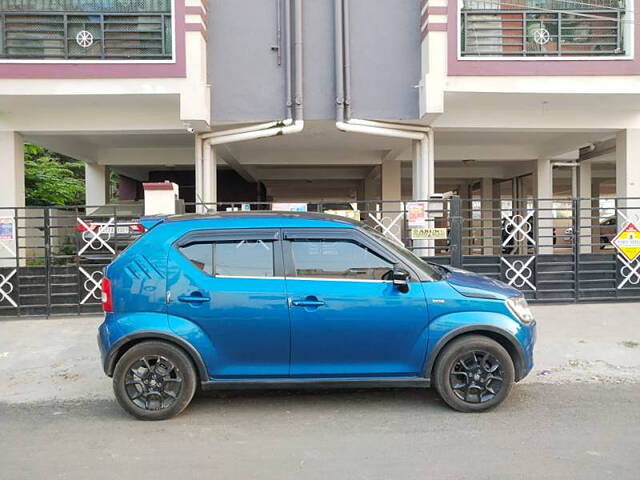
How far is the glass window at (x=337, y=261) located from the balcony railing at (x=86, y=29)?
6.53m

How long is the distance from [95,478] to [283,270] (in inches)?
83.0

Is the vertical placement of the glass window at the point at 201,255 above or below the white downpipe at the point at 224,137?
below

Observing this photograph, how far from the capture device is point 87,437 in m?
4.51

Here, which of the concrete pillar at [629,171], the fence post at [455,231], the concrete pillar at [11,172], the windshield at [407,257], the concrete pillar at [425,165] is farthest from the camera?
the concrete pillar at [425,165]

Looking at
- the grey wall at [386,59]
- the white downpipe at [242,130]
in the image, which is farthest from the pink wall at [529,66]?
the white downpipe at [242,130]

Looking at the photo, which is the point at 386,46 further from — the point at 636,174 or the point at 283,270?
the point at 283,270

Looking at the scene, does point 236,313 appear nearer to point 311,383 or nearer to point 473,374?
point 311,383

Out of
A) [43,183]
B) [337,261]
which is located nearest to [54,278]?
[337,261]

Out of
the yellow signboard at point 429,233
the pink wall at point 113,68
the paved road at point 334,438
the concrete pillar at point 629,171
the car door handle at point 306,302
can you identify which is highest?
the pink wall at point 113,68

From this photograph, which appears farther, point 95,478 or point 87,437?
point 87,437

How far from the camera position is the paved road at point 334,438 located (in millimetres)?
3832

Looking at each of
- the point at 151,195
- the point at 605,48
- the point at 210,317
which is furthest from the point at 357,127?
the point at 210,317

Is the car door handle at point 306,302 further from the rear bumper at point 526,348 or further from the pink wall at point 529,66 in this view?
the pink wall at point 529,66

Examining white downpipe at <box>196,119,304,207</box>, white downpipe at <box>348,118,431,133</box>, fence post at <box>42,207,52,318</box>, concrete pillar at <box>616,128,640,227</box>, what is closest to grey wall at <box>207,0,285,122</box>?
white downpipe at <box>196,119,304,207</box>
